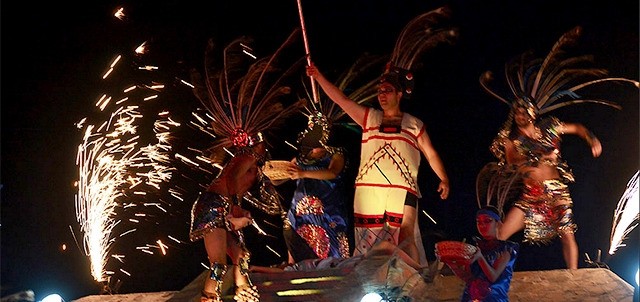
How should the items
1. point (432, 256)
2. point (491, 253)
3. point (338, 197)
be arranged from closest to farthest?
point (491, 253) < point (338, 197) < point (432, 256)

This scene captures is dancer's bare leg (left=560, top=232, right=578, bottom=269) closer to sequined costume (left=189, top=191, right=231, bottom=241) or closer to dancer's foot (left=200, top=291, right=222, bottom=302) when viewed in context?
sequined costume (left=189, top=191, right=231, bottom=241)

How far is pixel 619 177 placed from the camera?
10.3 m

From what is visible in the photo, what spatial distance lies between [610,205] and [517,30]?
1.84 m

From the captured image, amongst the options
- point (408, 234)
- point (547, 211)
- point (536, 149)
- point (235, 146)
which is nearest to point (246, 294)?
point (235, 146)

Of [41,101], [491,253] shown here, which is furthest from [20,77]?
[491,253]

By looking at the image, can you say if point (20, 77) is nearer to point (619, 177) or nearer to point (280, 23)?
point (280, 23)

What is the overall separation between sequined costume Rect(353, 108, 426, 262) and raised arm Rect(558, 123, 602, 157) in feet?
3.90

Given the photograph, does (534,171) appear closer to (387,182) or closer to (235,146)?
(387,182)

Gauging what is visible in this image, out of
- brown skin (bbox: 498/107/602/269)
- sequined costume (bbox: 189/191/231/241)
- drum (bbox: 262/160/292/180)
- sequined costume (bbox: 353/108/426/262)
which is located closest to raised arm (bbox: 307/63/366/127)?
sequined costume (bbox: 353/108/426/262)

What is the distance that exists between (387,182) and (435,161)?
44 cm

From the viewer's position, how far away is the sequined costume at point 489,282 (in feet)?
24.7

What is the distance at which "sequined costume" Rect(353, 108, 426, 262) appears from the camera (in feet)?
30.9

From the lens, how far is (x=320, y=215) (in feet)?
31.8

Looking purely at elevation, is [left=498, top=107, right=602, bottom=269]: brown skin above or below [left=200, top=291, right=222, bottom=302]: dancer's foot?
above
